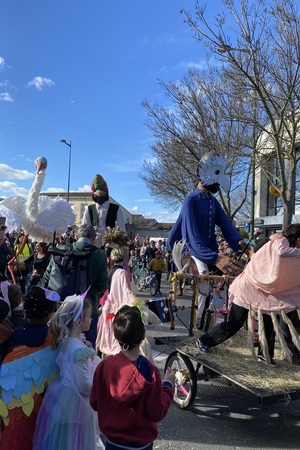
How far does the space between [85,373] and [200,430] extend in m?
1.64

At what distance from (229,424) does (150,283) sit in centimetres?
964

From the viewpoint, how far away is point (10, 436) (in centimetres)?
251

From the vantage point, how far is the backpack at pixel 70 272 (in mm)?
3973

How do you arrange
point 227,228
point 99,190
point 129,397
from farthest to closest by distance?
point 99,190 < point 227,228 < point 129,397

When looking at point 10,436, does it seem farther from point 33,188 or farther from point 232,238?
point 33,188

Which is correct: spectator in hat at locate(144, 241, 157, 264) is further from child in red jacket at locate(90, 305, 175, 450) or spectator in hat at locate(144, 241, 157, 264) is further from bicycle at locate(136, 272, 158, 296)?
child in red jacket at locate(90, 305, 175, 450)

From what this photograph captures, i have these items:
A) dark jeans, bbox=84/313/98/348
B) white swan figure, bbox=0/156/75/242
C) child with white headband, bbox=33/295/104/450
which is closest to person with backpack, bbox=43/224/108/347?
dark jeans, bbox=84/313/98/348

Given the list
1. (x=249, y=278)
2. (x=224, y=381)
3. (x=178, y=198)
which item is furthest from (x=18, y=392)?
(x=178, y=198)

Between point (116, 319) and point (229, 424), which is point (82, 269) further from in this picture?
point (229, 424)

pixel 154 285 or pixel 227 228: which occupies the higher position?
pixel 227 228

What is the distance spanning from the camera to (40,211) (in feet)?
19.8

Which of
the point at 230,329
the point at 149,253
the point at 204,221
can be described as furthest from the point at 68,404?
the point at 149,253

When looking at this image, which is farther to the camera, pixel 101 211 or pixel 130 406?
pixel 101 211

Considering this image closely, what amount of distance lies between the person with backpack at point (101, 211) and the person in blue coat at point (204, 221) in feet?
4.13
